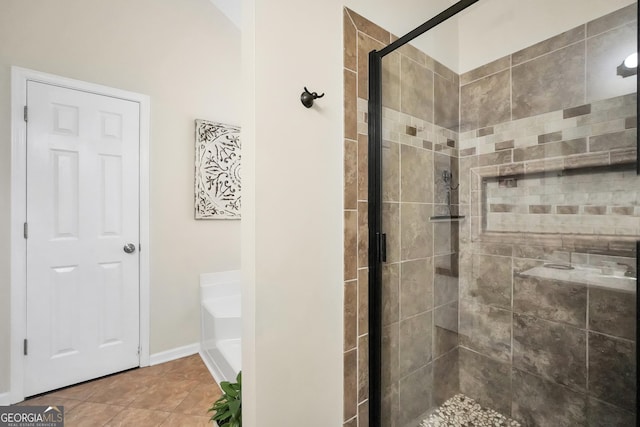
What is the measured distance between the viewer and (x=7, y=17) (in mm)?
1704

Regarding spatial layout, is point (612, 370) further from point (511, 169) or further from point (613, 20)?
point (613, 20)

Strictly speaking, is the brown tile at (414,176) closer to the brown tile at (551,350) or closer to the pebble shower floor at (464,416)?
the brown tile at (551,350)

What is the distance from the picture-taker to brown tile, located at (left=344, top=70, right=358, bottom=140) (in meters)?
1.14

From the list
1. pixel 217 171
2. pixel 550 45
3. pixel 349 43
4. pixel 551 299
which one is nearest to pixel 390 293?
pixel 551 299

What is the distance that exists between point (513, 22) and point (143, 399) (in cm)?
285

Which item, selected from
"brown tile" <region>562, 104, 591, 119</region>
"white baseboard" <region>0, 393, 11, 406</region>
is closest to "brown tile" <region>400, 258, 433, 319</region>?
"brown tile" <region>562, 104, 591, 119</region>

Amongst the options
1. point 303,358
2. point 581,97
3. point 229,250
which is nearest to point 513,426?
point 303,358

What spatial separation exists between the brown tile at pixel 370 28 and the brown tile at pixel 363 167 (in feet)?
1.51

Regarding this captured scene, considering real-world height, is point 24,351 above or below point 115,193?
below

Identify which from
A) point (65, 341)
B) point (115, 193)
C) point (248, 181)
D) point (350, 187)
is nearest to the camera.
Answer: point (248, 181)

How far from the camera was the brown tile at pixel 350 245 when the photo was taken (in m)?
1.15

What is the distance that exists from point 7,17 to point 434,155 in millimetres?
2672

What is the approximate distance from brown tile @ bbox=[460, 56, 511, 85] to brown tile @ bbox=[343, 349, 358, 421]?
1.38m

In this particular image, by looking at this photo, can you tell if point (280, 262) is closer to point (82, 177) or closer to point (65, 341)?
point (82, 177)
